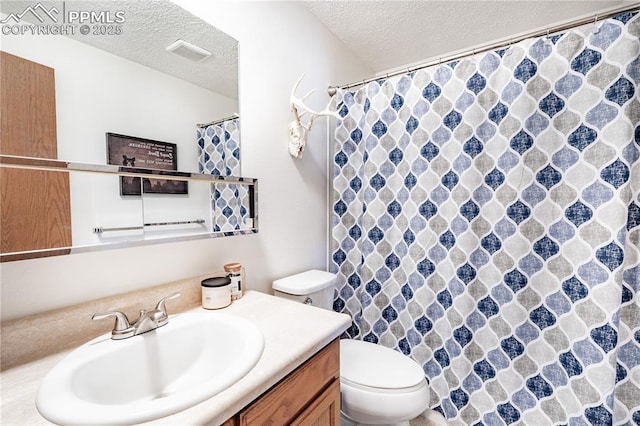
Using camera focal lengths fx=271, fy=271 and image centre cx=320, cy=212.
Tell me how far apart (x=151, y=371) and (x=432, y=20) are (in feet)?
7.26

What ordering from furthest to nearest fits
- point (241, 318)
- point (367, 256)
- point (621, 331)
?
point (367, 256) → point (621, 331) → point (241, 318)

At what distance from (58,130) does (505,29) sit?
2413 mm

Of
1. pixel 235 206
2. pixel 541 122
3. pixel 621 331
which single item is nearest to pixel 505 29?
pixel 541 122

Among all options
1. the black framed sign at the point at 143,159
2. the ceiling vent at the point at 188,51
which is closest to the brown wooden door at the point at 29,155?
the black framed sign at the point at 143,159

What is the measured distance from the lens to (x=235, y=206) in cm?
120

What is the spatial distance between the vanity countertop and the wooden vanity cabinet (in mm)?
40

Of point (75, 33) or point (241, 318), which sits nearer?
point (75, 33)

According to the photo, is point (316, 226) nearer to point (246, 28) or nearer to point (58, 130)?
point (246, 28)

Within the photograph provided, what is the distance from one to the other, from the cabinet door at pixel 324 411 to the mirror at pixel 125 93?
0.69 m

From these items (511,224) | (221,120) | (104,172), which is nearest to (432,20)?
(511,224)

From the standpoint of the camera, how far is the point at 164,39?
940 millimetres

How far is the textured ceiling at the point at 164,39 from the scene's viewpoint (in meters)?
0.79

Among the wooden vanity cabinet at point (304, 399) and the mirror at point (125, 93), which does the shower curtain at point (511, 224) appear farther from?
the mirror at point (125, 93)
